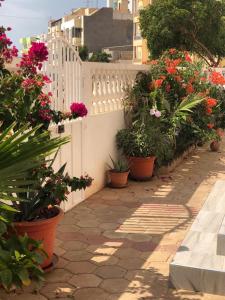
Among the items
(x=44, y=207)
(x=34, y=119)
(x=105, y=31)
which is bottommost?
(x=44, y=207)

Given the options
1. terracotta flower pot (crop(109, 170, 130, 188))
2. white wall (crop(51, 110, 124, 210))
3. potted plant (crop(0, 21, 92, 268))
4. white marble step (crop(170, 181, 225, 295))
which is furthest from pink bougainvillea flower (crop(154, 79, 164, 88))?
potted plant (crop(0, 21, 92, 268))

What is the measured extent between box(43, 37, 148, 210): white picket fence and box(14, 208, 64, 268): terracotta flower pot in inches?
58.5

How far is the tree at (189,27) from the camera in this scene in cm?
2755

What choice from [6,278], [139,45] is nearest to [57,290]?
[6,278]

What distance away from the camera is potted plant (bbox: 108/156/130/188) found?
6234mm

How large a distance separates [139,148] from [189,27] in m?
23.8

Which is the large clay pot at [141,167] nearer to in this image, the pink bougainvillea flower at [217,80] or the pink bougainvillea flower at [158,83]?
the pink bougainvillea flower at [158,83]

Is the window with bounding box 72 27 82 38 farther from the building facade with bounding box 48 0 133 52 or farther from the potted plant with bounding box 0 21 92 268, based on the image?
the potted plant with bounding box 0 21 92 268

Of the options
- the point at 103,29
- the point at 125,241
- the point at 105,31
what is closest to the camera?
the point at 125,241

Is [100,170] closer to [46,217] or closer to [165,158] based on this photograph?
[165,158]

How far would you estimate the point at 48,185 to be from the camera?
350 cm

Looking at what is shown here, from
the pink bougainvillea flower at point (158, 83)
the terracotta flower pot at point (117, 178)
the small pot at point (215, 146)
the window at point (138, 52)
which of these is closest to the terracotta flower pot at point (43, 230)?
the terracotta flower pot at point (117, 178)

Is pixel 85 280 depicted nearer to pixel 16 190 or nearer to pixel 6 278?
pixel 6 278

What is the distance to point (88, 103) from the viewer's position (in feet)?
18.7
